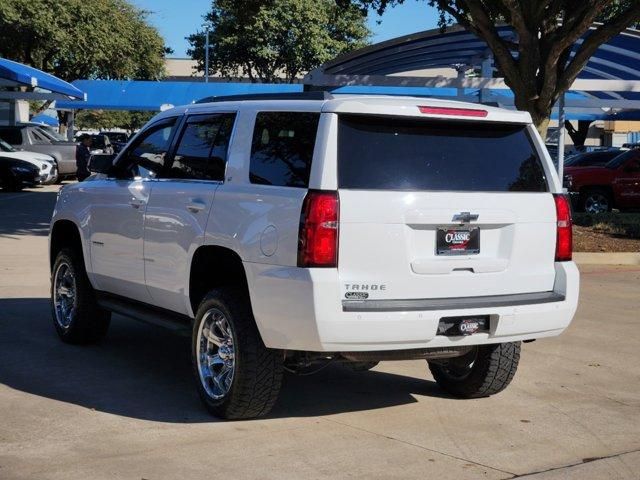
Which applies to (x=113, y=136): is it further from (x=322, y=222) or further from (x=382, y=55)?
(x=322, y=222)

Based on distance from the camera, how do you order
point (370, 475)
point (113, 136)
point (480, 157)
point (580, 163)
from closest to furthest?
point (370, 475) < point (480, 157) < point (580, 163) < point (113, 136)

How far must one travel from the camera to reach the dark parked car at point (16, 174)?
28188mm

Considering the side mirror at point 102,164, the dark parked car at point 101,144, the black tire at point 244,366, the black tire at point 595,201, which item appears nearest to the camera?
the black tire at point 244,366

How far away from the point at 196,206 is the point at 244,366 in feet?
3.98

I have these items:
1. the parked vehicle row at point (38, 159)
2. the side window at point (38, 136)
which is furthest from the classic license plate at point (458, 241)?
the side window at point (38, 136)

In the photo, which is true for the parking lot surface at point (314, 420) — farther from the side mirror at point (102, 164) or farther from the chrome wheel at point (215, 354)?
the side mirror at point (102, 164)

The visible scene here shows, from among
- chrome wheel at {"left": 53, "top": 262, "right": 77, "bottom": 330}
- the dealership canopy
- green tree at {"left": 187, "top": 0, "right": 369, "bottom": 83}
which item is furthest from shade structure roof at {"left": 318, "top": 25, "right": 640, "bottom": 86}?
green tree at {"left": 187, "top": 0, "right": 369, "bottom": 83}

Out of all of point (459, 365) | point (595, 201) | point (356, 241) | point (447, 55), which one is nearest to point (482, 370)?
point (459, 365)

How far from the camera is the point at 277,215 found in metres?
5.93

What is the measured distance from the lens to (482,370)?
22.9ft

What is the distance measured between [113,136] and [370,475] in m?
47.4

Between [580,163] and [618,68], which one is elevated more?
[618,68]

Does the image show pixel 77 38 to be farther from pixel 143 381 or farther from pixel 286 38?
pixel 143 381

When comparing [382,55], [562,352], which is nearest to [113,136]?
[382,55]
